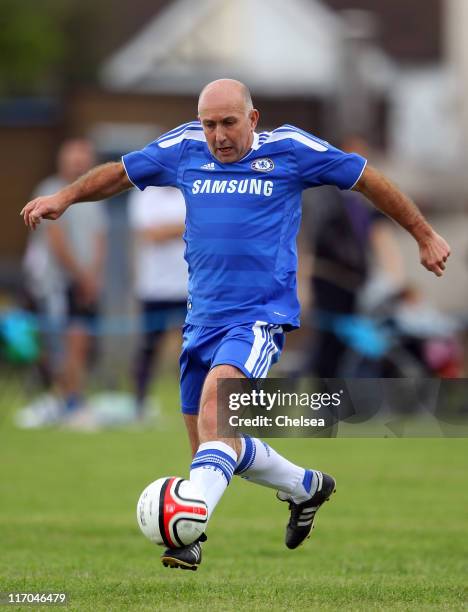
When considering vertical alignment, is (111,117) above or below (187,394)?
below

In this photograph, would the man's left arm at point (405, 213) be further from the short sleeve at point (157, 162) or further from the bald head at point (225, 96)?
the short sleeve at point (157, 162)

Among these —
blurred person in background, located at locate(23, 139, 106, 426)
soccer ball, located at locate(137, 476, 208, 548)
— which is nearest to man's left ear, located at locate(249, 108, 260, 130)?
soccer ball, located at locate(137, 476, 208, 548)

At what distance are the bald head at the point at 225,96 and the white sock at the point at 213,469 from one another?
1452 mm

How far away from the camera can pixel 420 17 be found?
51.8 meters

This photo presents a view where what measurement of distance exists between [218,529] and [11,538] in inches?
50.6

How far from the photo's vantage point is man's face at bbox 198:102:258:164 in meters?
6.58

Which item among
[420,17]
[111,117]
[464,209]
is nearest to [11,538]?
[111,117]

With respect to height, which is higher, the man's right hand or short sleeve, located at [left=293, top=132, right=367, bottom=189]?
short sleeve, located at [left=293, top=132, right=367, bottom=189]

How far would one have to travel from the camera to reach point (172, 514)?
5949 millimetres

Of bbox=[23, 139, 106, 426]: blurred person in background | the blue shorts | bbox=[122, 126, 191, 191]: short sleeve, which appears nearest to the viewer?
the blue shorts

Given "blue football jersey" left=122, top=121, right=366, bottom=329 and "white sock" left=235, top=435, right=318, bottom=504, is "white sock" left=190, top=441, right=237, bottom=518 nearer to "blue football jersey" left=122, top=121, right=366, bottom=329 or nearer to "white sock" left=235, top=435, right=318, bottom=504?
"white sock" left=235, top=435, right=318, bottom=504

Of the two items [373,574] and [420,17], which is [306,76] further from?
[373,574]

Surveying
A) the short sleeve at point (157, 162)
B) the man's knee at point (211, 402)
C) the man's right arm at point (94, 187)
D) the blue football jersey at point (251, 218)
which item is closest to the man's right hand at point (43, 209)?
the man's right arm at point (94, 187)

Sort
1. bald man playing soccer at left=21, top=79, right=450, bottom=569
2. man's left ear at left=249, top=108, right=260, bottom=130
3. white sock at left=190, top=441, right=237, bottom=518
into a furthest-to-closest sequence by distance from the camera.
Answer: man's left ear at left=249, top=108, right=260, bottom=130, bald man playing soccer at left=21, top=79, right=450, bottom=569, white sock at left=190, top=441, right=237, bottom=518
